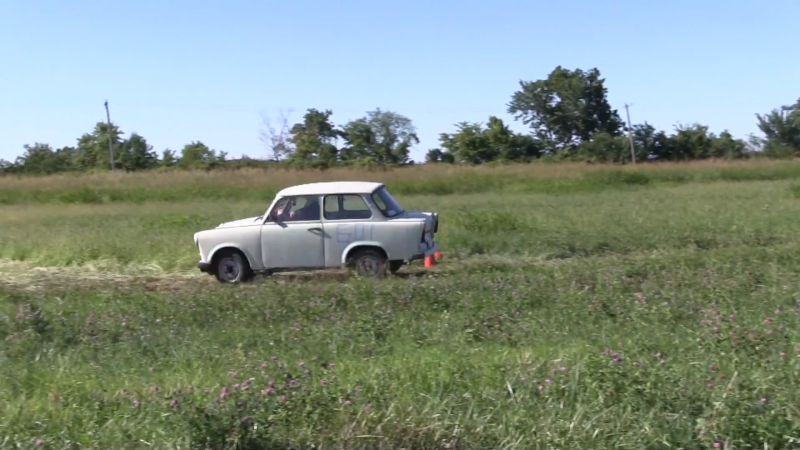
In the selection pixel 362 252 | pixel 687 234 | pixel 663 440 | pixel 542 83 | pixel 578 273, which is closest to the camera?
pixel 663 440

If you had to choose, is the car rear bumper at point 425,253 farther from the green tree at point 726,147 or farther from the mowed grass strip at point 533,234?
the green tree at point 726,147

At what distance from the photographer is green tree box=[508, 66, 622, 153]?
62.9m

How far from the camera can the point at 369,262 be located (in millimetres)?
11898

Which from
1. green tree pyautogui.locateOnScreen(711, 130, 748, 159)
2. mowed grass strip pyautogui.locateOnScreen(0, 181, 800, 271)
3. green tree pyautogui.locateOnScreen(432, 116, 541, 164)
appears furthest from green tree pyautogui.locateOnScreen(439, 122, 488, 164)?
mowed grass strip pyautogui.locateOnScreen(0, 181, 800, 271)

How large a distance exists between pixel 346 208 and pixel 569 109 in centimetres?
5355

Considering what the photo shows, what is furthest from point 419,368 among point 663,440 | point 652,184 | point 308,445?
point 652,184

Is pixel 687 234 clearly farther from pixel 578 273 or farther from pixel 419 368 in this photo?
pixel 419 368

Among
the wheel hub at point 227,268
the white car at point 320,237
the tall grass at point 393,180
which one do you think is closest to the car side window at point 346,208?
the white car at point 320,237

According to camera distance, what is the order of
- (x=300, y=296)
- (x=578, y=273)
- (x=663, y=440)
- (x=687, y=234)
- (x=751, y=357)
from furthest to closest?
(x=687, y=234), (x=578, y=273), (x=300, y=296), (x=751, y=357), (x=663, y=440)

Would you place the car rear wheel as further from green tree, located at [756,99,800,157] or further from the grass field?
green tree, located at [756,99,800,157]

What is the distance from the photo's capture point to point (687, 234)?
47.7ft

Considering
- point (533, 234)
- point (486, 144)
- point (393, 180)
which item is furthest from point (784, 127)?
point (533, 234)

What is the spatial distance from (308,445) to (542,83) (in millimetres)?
62025

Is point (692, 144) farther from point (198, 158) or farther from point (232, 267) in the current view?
point (232, 267)
